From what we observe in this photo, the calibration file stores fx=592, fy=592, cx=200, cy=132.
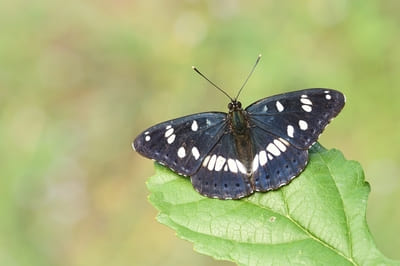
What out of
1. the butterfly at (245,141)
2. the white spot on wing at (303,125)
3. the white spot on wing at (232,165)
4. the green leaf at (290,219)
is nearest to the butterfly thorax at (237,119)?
the butterfly at (245,141)

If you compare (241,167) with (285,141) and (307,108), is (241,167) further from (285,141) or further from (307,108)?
(307,108)

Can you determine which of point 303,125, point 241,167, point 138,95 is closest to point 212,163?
point 241,167

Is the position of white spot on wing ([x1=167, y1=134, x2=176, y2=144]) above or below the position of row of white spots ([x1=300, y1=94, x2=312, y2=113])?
below

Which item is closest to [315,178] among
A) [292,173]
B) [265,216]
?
[292,173]

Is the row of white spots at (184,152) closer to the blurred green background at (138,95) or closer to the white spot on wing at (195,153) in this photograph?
the white spot on wing at (195,153)

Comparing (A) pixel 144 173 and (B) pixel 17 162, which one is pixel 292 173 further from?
(B) pixel 17 162

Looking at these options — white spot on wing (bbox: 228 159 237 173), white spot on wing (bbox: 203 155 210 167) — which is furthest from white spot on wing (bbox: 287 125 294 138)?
white spot on wing (bbox: 203 155 210 167)

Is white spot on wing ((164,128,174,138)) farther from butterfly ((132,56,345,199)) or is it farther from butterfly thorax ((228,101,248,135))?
butterfly thorax ((228,101,248,135))
